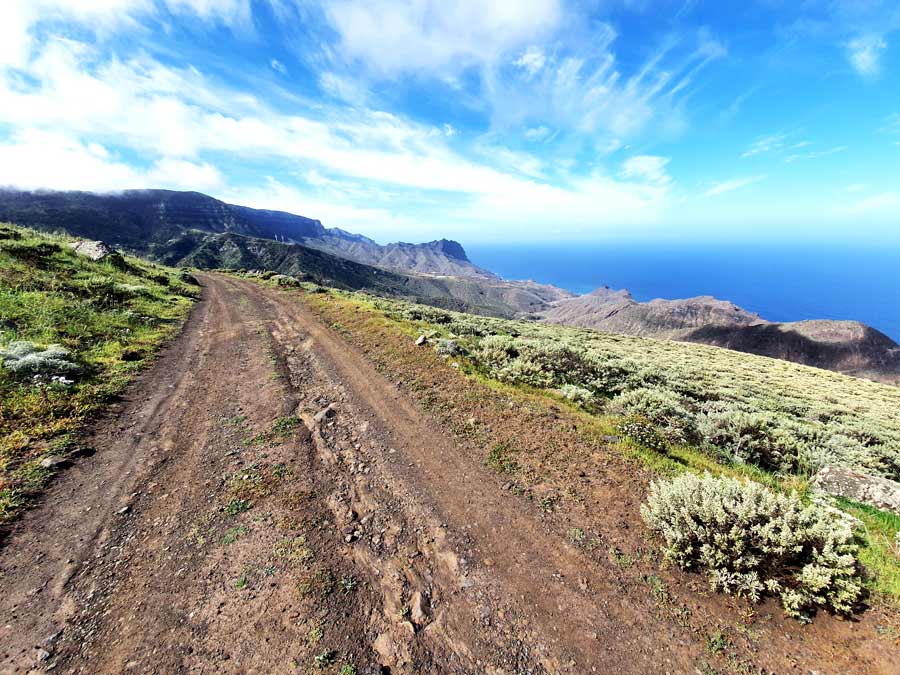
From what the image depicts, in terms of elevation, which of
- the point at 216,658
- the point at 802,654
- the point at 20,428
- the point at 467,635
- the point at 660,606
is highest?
the point at 802,654

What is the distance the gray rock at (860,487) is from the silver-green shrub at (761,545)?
71.6 inches

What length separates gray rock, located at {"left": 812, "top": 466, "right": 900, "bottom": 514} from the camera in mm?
7148

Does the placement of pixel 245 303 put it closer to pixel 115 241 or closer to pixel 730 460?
pixel 730 460

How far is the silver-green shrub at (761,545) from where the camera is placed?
4.95 metres

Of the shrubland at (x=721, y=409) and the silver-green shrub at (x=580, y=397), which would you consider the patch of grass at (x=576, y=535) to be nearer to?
the shrubland at (x=721, y=409)

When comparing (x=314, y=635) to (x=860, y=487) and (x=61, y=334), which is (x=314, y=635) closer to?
(x=860, y=487)

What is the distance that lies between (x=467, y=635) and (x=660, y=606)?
9.23 ft

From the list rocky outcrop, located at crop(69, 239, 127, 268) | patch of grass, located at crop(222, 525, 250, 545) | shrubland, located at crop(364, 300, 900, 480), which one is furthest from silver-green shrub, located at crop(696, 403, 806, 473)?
rocky outcrop, located at crop(69, 239, 127, 268)

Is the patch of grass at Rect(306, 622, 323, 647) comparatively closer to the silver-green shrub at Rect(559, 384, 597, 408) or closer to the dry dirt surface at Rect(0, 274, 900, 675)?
the dry dirt surface at Rect(0, 274, 900, 675)

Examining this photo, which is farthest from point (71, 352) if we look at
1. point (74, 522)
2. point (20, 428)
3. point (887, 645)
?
point (887, 645)

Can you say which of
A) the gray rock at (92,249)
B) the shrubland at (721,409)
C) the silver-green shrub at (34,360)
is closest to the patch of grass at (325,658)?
the shrubland at (721,409)

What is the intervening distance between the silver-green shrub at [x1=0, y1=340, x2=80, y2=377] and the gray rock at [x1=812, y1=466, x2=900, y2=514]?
804 inches

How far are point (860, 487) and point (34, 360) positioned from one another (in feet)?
69.9

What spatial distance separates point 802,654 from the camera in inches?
174
